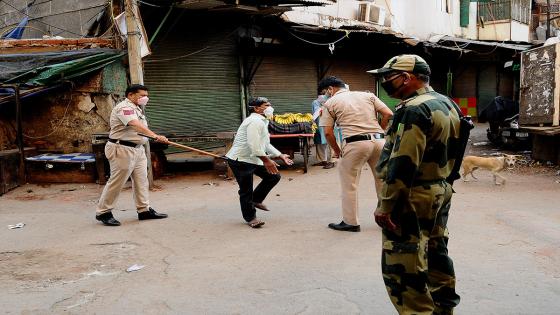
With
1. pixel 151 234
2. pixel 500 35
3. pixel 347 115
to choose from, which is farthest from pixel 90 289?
pixel 500 35

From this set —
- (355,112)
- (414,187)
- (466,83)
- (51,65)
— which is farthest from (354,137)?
(466,83)

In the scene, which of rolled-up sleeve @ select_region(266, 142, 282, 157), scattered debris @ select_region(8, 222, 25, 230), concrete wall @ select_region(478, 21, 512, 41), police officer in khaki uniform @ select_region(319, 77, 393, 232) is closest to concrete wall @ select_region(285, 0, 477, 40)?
concrete wall @ select_region(478, 21, 512, 41)

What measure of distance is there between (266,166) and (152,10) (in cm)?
654

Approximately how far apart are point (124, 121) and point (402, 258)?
427cm

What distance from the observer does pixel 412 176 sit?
278 cm

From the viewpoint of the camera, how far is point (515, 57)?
639 inches

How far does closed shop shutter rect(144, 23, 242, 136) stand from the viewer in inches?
464

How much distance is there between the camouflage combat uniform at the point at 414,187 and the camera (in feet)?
9.10

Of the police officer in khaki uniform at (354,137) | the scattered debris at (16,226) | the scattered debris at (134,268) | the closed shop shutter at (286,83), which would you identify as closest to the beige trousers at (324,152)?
the closed shop shutter at (286,83)

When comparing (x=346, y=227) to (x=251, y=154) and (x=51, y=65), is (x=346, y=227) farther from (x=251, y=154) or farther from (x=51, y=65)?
(x=51, y=65)

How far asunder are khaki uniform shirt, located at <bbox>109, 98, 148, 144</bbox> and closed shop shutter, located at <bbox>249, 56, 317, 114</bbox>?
7337 millimetres

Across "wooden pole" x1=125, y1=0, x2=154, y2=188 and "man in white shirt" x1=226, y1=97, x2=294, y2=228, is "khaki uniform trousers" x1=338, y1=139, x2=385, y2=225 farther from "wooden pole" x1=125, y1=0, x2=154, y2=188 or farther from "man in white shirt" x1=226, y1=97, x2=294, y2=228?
"wooden pole" x1=125, y1=0, x2=154, y2=188

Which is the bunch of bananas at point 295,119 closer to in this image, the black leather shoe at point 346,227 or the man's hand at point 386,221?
the black leather shoe at point 346,227

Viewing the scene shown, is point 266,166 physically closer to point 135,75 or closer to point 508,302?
point 508,302
